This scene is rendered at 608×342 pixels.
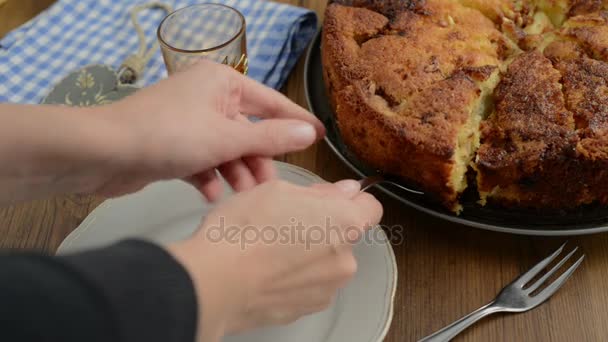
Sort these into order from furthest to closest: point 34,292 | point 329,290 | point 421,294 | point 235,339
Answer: point 421,294
point 235,339
point 329,290
point 34,292

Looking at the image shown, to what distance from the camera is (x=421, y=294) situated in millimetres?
1099

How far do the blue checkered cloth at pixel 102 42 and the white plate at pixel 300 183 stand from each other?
1.69 ft

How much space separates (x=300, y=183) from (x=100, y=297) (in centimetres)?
66

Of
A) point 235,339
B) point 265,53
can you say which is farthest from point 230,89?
point 265,53

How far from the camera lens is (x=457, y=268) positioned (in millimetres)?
1140

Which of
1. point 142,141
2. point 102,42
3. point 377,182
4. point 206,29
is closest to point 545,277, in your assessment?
point 377,182

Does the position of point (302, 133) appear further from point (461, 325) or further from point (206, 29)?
point (206, 29)

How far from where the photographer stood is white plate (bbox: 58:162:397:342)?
96 cm

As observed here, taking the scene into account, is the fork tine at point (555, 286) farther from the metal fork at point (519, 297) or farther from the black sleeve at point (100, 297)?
the black sleeve at point (100, 297)

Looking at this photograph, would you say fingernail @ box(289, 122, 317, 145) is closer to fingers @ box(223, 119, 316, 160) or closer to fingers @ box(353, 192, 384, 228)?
fingers @ box(223, 119, 316, 160)

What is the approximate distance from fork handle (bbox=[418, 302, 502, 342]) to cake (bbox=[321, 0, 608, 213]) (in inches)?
7.8

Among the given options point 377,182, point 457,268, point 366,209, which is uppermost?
point 366,209

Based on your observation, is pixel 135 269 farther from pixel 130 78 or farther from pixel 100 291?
pixel 130 78

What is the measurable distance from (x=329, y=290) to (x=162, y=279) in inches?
12.1
